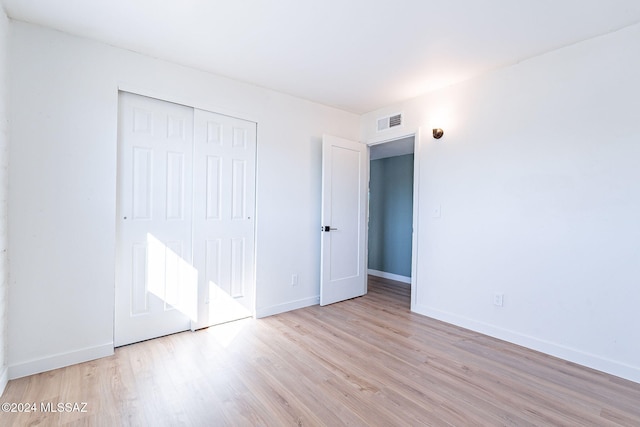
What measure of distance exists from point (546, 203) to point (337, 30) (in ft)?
7.21

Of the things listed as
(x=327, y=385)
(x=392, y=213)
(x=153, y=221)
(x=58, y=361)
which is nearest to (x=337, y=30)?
(x=153, y=221)

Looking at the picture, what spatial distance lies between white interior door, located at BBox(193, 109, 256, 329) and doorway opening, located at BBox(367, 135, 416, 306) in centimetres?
247

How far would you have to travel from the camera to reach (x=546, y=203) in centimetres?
248

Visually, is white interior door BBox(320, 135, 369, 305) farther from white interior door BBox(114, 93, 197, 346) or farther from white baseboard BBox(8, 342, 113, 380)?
white baseboard BBox(8, 342, 113, 380)

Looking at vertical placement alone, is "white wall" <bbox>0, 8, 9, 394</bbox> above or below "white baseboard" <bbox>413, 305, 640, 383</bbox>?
above

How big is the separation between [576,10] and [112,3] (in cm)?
300

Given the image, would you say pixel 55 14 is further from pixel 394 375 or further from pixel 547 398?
pixel 547 398

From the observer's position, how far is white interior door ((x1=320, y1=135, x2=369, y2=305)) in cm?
361

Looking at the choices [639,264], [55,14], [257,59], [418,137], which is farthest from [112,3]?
[639,264]

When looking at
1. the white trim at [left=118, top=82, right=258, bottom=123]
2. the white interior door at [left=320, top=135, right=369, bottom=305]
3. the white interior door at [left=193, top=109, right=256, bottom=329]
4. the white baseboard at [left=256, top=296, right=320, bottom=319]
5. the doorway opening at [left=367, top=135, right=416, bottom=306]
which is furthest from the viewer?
the doorway opening at [left=367, top=135, right=416, bottom=306]

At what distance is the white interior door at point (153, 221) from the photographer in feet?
8.10

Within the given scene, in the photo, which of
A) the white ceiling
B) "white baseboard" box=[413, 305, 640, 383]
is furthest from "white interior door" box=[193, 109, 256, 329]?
"white baseboard" box=[413, 305, 640, 383]

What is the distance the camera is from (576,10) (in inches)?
75.5

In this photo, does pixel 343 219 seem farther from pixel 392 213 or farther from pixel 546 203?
pixel 546 203
